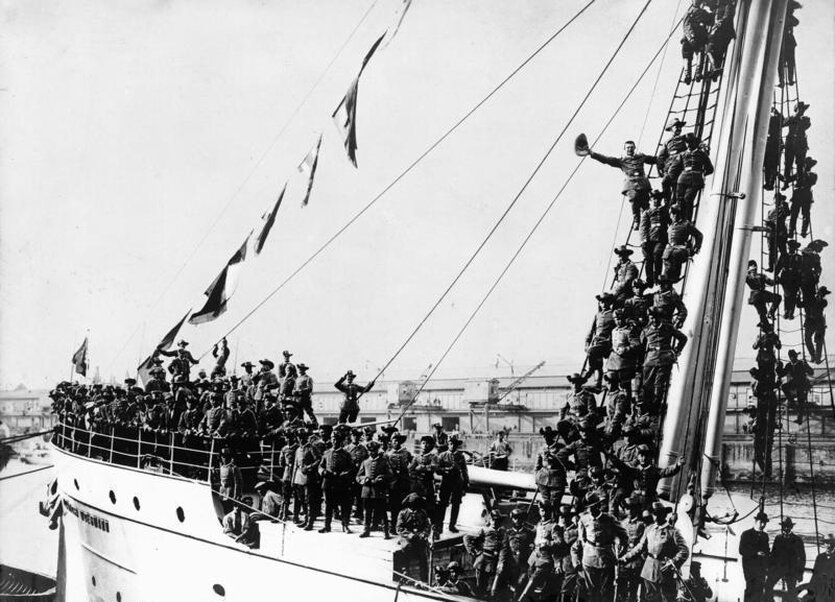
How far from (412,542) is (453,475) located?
1.13 meters

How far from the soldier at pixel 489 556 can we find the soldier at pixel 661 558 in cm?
129

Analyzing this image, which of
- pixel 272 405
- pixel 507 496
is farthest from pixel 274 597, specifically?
pixel 507 496

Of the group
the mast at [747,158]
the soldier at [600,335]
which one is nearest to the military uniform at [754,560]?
the mast at [747,158]

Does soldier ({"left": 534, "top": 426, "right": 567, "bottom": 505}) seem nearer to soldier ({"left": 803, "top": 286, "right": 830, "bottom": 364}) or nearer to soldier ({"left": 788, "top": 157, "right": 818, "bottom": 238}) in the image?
soldier ({"left": 803, "top": 286, "right": 830, "bottom": 364})

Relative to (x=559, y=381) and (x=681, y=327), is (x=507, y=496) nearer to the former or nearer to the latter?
(x=681, y=327)

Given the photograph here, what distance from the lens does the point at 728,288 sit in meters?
8.29

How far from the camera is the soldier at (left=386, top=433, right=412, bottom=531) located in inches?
336

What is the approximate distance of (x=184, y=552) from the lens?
35.4ft

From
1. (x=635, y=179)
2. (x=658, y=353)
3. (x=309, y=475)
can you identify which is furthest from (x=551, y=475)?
(x=635, y=179)

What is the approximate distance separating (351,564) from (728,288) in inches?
210

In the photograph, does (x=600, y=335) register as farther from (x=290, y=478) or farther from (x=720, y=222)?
(x=290, y=478)

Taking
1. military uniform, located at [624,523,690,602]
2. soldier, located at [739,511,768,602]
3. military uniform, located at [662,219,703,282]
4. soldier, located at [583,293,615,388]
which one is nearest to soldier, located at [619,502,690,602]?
military uniform, located at [624,523,690,602]

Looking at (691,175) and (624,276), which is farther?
(624,276)

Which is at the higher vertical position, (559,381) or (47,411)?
(559,381)
